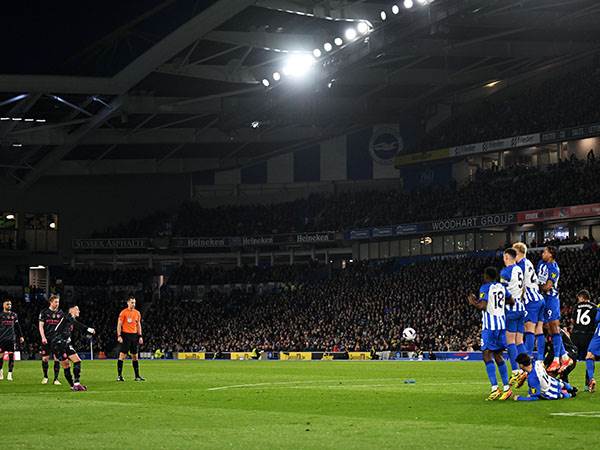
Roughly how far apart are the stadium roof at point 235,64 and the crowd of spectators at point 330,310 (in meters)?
11.1

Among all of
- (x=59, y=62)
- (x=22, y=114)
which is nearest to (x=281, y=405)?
(x=59, y=62)

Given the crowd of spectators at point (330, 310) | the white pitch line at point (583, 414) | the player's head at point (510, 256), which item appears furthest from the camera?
the crowd of spectators at point (330, 310)

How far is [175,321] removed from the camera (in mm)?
72750

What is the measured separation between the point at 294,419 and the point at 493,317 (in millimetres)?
4205

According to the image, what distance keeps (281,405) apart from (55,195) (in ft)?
230

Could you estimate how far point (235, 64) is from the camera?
57875 mm

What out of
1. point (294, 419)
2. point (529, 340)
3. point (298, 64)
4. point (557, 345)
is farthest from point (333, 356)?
point (294, 419)

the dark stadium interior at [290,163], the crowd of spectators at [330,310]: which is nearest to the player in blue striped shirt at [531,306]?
the dark stadium interior at [290,163]

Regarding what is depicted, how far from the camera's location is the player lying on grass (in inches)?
679

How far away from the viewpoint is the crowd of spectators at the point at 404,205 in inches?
2495

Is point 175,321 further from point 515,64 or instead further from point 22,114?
point 515,64

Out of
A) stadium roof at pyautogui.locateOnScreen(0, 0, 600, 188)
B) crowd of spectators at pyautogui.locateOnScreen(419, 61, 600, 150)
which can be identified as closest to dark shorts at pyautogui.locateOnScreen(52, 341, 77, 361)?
stadium roof at pyautogui.locateOnScreen(0, 0, 600, 188)

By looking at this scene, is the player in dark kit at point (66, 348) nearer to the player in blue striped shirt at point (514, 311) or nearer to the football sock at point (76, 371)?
the football sock at point (76, 371)

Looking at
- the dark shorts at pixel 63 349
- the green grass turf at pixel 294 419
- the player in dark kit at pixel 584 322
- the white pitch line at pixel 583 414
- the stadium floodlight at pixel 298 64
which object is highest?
the stadium floodlight at pixel 298 64
